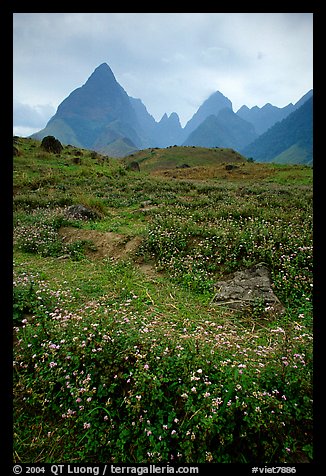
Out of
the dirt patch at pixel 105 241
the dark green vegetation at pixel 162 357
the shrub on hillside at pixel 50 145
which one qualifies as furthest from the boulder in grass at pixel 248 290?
the shrub on hillside at pixel 50 145

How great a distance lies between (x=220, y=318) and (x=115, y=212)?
7.93 metres

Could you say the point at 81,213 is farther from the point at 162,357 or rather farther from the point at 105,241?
the point at 162,357

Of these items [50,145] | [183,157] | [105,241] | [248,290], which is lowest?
[248,290]

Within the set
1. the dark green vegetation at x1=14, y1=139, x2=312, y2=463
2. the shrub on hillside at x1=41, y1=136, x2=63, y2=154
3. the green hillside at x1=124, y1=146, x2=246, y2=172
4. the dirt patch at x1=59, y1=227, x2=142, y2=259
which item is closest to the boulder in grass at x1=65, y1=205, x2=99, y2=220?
the dirt patch at x1=59, y1=227, x2=142, y2=259

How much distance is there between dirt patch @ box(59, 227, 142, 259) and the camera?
7.00 meters

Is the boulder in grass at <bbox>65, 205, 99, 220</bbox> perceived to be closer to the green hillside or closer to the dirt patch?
the dirt patch

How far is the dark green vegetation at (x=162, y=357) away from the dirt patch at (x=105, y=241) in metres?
0.18

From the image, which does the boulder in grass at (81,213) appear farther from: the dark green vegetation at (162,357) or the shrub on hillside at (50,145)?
the shrub on hillside at (50,145)

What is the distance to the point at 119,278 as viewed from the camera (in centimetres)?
555

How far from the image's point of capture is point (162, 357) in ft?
9.73

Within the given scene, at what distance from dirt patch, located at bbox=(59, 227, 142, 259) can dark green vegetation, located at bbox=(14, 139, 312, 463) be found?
0.18 m

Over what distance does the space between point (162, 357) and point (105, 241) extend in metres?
5.09

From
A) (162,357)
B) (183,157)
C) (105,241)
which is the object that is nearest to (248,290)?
(162,357)

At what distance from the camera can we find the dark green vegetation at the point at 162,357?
2350 mm
